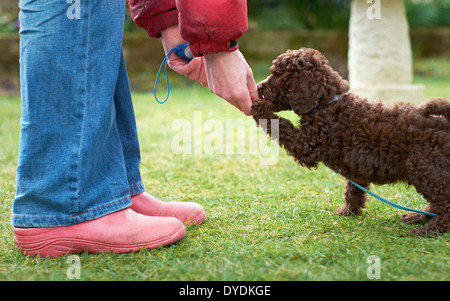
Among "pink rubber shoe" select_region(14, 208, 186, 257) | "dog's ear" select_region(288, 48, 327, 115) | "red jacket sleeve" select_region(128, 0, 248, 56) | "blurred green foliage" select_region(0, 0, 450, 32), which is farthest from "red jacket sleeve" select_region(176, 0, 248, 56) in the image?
"blurred green foliage" select_region(0, 0, 450, 32)

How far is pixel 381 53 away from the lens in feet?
19.9

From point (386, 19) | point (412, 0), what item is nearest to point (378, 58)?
point (386, 19)

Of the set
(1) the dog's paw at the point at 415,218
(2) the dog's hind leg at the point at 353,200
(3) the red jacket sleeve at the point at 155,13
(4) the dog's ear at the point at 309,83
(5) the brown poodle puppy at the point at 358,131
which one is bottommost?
(1) the dog's paw at the point at 415,218

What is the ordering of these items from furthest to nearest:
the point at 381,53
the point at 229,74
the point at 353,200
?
the point at 381,53 → the point at 353,200 → the point at 229,74

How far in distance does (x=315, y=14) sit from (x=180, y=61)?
30.8 feet

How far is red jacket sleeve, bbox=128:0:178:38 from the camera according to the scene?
253 cm

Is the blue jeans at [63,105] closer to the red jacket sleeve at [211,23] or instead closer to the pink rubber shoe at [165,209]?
the red jacket sleeve at [211,23]

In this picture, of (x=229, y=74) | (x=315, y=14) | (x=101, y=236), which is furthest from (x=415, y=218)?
(x=315, y=14)

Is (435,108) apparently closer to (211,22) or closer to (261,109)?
(261,109)

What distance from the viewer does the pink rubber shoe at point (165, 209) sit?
104 inches

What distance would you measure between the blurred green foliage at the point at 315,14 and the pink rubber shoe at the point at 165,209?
28.2 ft

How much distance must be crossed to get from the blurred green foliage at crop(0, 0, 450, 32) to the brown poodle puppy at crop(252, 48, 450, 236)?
8392 mm

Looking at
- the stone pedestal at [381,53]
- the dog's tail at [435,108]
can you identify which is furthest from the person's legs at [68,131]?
the stone pedestal at [381,53]
